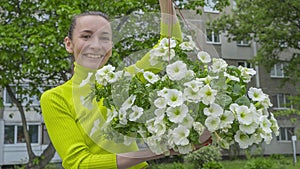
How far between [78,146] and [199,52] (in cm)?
41

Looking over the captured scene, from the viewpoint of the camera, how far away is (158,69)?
3.54 ft

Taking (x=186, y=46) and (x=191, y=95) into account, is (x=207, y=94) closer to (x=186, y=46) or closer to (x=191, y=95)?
(x=191, y=95)

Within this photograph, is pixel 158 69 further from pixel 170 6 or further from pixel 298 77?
pixel 298 77

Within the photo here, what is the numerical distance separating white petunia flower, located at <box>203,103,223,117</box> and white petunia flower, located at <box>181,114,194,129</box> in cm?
4

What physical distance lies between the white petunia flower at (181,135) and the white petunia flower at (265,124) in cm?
19

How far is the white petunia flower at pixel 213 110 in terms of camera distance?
0.91 metres

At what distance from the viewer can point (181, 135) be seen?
2.96 feet

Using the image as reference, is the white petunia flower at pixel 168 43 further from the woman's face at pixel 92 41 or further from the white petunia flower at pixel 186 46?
the woman's face at pixel 92 41

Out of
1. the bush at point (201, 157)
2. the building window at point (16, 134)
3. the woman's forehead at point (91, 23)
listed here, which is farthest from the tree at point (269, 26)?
the woman's forehead at point (91, 23)

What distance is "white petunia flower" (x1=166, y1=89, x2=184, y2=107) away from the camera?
2.96 feet

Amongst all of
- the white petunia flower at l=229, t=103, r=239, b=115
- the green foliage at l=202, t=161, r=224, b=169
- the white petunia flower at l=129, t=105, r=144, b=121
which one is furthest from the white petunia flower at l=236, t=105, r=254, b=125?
the green foliage at l=202, t=161, r=224, b=169

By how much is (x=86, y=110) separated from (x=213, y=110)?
359mm

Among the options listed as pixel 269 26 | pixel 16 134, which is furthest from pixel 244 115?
pixel 16 134

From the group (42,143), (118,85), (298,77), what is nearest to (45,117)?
(118,85)
